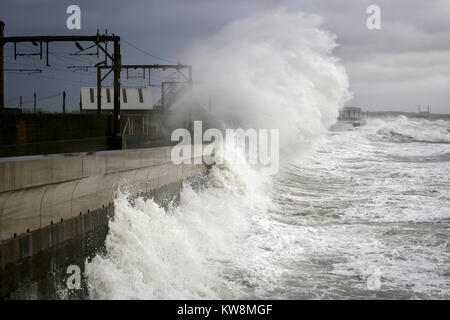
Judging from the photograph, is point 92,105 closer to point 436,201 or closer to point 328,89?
point 328,89

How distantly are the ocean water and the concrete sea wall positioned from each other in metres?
0.52

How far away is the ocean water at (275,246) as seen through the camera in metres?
8.64

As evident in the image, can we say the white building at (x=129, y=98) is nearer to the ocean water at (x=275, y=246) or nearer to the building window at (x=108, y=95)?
the building window at (x=108, y=95)

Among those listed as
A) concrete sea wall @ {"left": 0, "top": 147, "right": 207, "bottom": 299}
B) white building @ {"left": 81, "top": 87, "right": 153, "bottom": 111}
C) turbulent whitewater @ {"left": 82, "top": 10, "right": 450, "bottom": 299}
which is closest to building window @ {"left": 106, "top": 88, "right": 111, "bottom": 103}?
white building @ {"left": 81, "top": 87, "right": 153, "bottom": 111}

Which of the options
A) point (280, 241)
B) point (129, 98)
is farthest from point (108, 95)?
point (280, 241)

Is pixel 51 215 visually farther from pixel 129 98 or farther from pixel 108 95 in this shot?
pixel 108 95

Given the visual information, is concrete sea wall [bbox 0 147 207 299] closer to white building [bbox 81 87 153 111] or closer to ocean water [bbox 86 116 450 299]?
ocean water [bbox 86 116 450 299]

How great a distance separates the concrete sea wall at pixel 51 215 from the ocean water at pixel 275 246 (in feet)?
1.71

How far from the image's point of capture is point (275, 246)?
11.7 metres

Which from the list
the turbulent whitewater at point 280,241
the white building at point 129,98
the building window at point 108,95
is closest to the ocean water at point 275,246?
the turbulent whitewater at point 280,241

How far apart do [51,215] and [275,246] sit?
5739 mm

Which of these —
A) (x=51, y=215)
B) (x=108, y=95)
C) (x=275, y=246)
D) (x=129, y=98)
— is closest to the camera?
(x=51, y=215)

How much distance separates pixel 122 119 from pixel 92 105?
22.8 meters
